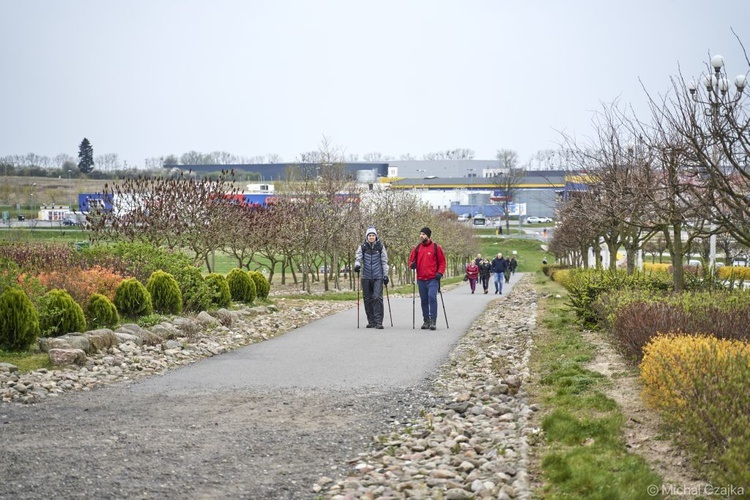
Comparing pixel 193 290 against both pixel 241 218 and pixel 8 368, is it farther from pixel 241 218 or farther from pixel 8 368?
pixel 241 218

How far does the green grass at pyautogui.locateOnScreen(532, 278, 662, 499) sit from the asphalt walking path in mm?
1995

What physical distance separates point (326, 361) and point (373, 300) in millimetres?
5289

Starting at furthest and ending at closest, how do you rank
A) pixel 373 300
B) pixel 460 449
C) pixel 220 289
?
pixel 220 289 < pixel 373 300 < pixel 460 449

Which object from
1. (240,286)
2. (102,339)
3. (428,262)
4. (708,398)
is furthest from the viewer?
(240,286)

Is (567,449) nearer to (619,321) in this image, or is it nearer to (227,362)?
(619,321)

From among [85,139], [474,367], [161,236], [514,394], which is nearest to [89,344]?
[474,367]

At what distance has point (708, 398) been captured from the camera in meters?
6.58

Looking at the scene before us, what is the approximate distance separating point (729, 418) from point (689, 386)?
→ 81cm

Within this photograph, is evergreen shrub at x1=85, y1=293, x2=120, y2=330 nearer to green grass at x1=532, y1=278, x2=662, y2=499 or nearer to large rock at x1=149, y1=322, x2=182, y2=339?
large rock at x1=149, y1=322, x2=182, y2=339

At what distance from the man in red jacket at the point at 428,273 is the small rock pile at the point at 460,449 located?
5243 millimetres

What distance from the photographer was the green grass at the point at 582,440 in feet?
20.4

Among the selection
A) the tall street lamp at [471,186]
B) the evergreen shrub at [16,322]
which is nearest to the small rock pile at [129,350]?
the evergreen shrub at [16,322]

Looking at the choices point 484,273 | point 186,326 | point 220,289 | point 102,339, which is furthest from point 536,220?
point 102,339

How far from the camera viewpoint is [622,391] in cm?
963
